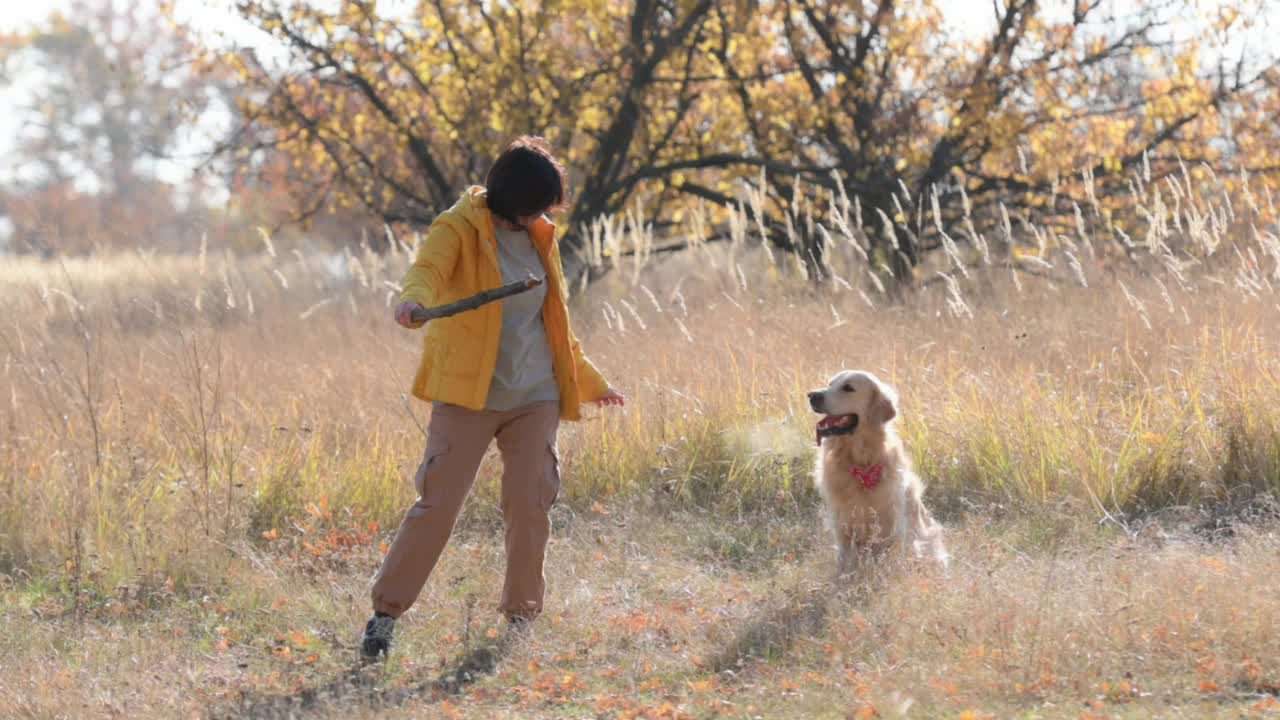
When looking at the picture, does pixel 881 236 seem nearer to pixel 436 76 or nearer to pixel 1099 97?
pixel 1099 97

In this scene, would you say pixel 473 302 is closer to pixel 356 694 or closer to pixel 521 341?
pixel 521 341

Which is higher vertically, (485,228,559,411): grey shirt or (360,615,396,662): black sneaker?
(485,228,559,411): grey shirt

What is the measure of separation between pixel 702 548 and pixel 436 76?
700 centimetres

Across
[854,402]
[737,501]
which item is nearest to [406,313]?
[854,402]

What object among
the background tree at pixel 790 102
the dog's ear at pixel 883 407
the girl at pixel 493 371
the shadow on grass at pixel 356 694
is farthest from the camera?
→ the background tree at pixel 790 102

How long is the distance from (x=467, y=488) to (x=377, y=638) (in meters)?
0.56

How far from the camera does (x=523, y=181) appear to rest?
16.2 feet

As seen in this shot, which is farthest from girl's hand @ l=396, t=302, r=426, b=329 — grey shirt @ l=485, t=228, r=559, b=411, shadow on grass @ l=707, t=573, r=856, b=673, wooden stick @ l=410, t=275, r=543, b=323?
shadow on grass @ l=707, t=573, r=856, b=673

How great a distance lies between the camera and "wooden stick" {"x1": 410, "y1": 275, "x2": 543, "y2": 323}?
460 centimetres

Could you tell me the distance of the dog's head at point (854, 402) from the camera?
588cm

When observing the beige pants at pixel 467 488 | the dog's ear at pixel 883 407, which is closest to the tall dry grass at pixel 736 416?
the dog's ear at pixel 883 407

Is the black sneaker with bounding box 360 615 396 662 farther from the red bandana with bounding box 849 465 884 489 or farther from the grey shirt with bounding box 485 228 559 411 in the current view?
the red bandana with bounding box 849 465 884 489

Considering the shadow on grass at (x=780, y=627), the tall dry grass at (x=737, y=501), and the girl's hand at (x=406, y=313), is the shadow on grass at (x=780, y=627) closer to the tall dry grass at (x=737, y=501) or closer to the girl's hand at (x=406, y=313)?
the tall dry grass at (x=737, y=501)

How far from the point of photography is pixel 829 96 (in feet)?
40.6
